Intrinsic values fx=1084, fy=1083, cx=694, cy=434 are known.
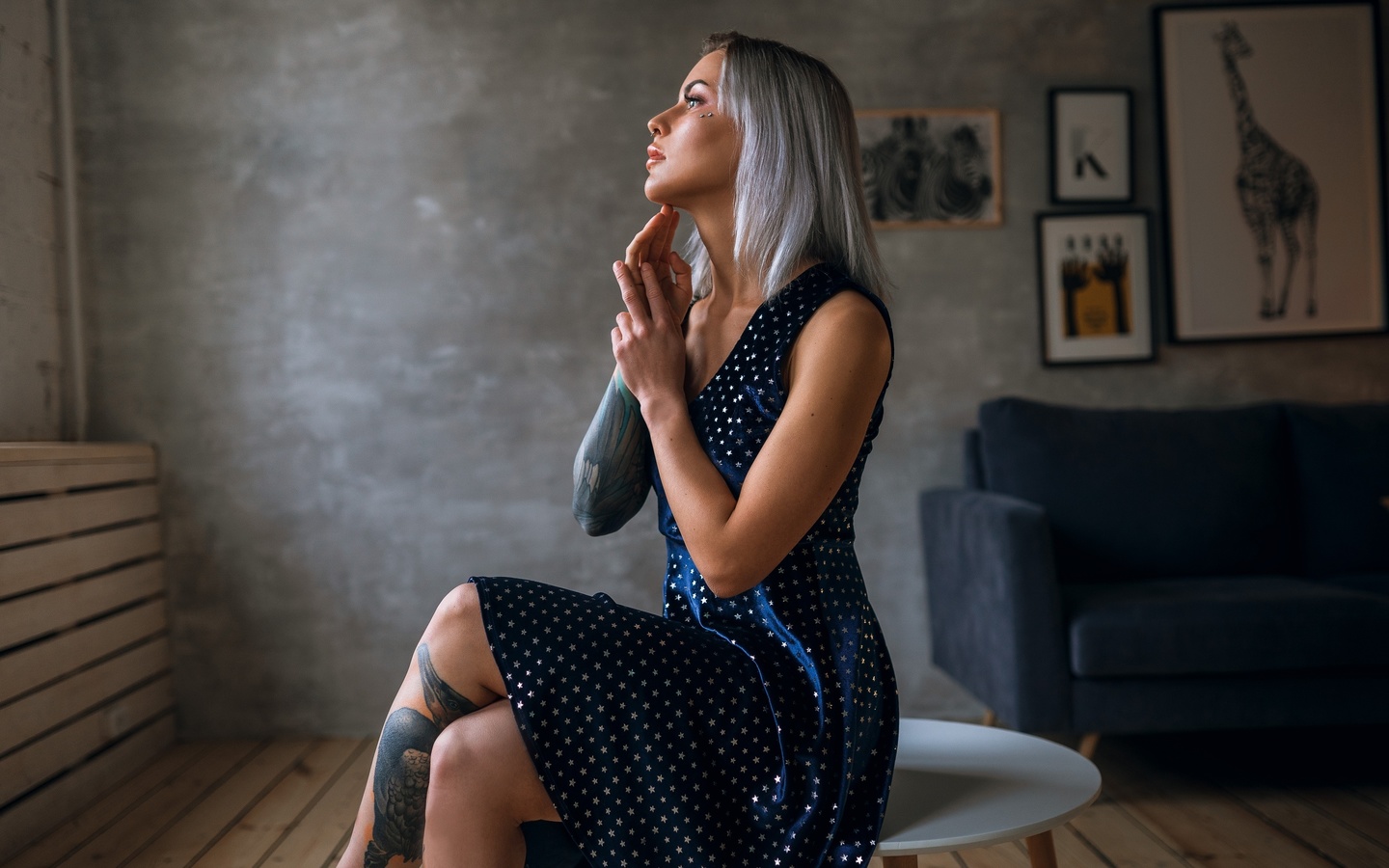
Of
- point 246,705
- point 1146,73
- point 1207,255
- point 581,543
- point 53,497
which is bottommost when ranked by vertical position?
point 246,705

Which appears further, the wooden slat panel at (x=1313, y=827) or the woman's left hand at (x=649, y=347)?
the wooden slat panel at (x=1313, y=827)

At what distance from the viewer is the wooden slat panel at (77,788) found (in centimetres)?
219

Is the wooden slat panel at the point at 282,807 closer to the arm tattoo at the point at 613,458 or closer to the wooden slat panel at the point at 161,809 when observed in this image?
the wooden slat panel at the point at 161,809

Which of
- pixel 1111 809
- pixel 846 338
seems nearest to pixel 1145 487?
pixel 1111 809

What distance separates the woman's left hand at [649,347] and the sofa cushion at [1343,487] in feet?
7.45

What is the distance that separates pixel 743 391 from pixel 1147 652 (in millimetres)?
1525

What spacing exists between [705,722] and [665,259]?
60 centimetres

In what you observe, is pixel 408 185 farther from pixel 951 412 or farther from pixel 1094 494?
pixel 1094 494

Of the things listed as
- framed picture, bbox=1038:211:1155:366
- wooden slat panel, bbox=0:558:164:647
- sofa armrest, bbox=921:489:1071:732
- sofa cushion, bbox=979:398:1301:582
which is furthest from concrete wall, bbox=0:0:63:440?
framed picture, bbox=1038:211:1155:366

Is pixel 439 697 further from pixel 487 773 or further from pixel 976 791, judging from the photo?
pixel 976 791

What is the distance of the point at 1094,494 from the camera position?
9.12 feet

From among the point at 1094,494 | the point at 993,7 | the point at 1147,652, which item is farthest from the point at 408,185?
the point at 1147,652

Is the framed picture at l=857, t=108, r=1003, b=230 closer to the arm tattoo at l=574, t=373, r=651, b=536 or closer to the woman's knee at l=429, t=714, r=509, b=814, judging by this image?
the arm tattoo at l=574, t=373, r=651, b=536

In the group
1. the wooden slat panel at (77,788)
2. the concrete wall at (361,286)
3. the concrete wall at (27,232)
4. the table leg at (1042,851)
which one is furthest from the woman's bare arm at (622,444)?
the concrete wall at (27,232)
